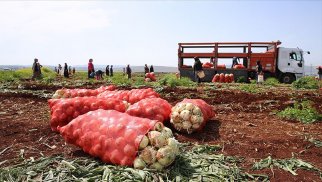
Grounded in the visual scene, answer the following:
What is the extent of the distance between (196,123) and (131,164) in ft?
6.38

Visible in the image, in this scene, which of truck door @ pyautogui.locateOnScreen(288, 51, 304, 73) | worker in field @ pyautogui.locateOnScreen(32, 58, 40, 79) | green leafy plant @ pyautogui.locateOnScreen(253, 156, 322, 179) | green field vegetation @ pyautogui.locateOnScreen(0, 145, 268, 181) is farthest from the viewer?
truck door @ pyautogui.locateOnScreen(288, 51, 304, 73)

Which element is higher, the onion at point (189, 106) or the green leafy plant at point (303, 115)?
the onion at point (189, 106)

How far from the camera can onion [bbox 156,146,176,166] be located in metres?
3.79

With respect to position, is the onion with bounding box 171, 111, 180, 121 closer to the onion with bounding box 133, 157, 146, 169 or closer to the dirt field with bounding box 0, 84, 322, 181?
the dirt field with bounding box 0, 84, 322, 181

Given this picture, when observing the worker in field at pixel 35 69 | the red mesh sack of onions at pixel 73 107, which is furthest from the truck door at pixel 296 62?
the red mesh sack of onions at pixel 73 107

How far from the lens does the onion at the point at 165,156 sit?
3789mm

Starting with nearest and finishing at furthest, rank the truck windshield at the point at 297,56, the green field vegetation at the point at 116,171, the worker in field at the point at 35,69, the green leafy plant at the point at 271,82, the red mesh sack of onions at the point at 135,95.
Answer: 1. the green field vegetation at the point at 116,171
2. the red mesh sack of onions at the point at 135,95
3. the green leafy plant at the point at 271,82
4. the worker in field at the point at 35,69
5. the truck windshield at the point at 297,56

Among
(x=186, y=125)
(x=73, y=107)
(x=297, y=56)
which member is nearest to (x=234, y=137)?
(x=186, y=125)

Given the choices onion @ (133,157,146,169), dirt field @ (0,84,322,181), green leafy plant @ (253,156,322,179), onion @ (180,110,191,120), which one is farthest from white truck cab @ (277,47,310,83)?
onion @ (133,157,146,169)

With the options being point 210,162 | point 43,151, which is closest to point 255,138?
point 210,162

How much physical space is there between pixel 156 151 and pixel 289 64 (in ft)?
78.9

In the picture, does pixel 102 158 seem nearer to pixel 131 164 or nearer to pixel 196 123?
pixel 131 164

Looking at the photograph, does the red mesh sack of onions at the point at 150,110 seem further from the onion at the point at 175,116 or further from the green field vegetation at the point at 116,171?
the green field vegetation at the point at 116,171

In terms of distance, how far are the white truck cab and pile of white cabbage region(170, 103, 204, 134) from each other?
70.5 feet
